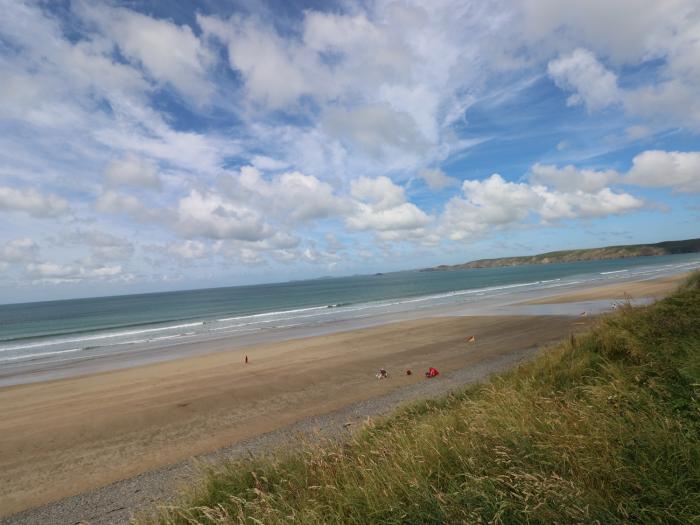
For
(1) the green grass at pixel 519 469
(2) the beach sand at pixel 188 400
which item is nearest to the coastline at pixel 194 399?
(2) the beach sand at pixel 188 400

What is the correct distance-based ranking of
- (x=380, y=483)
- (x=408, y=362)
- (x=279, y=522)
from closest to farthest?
(x=279, y=522) < (x=380, y=483) < (x=408, y=362)

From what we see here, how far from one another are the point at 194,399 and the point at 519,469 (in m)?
11.2

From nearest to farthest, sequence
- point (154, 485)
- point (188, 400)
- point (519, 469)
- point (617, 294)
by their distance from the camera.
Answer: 1. point (519, 469)
2. point (154, 485)
3. point (188, 400)
4. point (617, 294)

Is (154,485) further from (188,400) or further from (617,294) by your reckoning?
(617,294)

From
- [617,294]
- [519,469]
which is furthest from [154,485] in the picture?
[617,294]

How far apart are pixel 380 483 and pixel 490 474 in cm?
99

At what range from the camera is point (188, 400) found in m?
12.1

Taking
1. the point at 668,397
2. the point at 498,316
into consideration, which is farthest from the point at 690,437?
the point at 498,316

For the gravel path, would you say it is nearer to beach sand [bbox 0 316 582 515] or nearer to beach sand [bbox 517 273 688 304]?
beach sand [bbox 0 316 582 515]

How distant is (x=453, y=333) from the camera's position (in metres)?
21.2

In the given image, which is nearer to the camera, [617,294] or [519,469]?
[519,469]

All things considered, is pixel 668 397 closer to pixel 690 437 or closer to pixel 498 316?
pixel 690 437

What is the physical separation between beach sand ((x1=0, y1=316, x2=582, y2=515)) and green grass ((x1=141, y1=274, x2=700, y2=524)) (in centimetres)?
462

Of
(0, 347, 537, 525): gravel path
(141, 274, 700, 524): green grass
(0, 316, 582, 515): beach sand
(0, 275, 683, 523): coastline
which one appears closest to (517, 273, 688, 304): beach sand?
(0, 275, 683, 523): coastline
